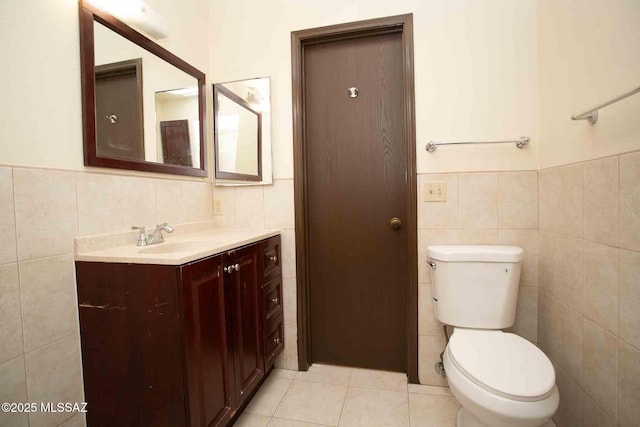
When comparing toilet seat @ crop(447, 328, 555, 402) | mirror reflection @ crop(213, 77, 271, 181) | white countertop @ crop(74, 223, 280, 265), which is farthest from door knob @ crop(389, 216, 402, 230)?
mirror reflection @ crop(213, 77, 271, 181)

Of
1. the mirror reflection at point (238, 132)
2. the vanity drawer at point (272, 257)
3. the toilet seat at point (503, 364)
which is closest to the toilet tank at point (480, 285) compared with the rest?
the toilet seat at point (503, 364)

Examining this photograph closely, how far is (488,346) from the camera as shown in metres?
1.20

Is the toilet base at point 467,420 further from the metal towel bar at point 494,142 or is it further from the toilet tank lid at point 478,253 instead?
the metal towel bar at point 494,142

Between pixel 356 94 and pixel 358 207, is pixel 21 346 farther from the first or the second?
pixel 356 94

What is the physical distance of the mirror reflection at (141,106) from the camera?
1183mm

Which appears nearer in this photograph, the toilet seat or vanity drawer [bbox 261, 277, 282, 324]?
the toilet seat

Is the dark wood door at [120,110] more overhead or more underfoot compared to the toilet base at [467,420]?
Result: more overhead

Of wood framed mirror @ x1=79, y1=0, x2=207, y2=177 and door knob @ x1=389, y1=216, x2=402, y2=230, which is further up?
wood framed mirror @ x1=79, y1=0, x2=207, y2=177

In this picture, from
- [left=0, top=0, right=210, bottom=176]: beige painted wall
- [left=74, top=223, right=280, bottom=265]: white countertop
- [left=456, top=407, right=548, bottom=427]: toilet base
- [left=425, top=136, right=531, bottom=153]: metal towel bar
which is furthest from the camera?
[left=425, top=136, right=531, bottom=153]: metal towel bar

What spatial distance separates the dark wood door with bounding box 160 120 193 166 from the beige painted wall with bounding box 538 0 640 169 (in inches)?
75.6

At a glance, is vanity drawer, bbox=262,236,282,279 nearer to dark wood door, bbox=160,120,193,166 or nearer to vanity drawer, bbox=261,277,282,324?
vanity drawer, bbox=261,277,282,324

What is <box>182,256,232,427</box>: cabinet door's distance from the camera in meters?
1.01

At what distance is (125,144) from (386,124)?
1.40m

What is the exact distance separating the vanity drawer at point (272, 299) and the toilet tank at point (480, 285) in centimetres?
93
